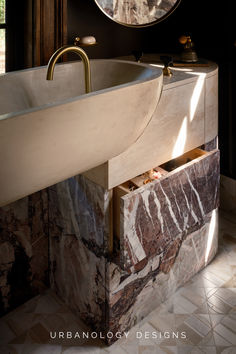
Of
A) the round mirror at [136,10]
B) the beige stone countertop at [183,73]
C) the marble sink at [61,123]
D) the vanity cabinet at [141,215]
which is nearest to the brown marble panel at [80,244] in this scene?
the vanity cabinet at [141,215]

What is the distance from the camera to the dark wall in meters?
2.05

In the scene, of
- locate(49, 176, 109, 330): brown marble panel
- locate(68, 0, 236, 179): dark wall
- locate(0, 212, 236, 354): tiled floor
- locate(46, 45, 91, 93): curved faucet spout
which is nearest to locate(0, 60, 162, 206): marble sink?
locate(46, 45, 91, 93): curved faucet spout

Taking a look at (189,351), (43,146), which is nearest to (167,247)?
(189,351)

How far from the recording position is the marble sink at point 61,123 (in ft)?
3.23

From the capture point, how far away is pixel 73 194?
5.44ft

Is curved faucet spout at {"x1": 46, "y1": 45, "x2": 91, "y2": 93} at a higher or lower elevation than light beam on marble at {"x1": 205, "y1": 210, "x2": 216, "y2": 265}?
higher

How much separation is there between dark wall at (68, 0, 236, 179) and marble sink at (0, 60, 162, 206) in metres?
0.59

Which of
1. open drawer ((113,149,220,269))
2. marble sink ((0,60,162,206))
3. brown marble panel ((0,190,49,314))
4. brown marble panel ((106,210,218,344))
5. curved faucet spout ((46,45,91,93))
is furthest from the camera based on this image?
brown marble panel ((0,190,49,314))

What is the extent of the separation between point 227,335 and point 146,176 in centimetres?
72

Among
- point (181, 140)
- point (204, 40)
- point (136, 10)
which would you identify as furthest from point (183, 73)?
point (204, 40)

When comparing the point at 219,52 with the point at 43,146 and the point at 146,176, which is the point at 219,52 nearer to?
the point at 146,176

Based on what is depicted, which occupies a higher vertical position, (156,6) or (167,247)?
(156,6)

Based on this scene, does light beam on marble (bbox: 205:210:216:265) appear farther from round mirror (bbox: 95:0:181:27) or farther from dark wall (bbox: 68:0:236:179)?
round mirror (bbox: 95:0:181:27)

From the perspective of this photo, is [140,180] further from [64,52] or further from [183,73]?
[64,52]
